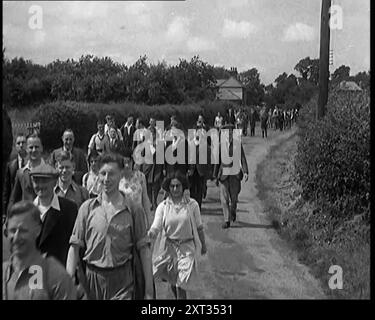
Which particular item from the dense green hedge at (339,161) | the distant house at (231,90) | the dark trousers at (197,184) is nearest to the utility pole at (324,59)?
the dense green hedge at (339,161)

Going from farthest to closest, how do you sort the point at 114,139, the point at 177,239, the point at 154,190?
the point at 154,190 → the point at 114,139 → the point at 177,239

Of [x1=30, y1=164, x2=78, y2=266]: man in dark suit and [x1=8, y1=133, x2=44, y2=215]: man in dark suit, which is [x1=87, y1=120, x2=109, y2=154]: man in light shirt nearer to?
[x1=8, y1=133, x2=44, y2=215]: man in dark suit

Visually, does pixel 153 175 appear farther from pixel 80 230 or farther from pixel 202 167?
pixel 80 230

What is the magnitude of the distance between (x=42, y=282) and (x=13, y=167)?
179 centimetres

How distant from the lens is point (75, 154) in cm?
530

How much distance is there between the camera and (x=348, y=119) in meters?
6.39

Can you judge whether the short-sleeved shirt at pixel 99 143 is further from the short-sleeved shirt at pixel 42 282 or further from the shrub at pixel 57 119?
the short-sleeved shirt at pixel 42 282

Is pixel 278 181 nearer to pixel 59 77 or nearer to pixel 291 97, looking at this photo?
pixel 291 97

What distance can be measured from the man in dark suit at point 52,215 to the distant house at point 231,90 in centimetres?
263

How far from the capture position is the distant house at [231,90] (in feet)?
19.4

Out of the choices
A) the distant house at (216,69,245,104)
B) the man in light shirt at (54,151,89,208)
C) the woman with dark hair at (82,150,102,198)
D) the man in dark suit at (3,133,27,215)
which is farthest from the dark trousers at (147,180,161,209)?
the man in light shirt at (54,151,89,208)

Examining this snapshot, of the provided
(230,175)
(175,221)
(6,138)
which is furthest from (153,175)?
(6,138)
